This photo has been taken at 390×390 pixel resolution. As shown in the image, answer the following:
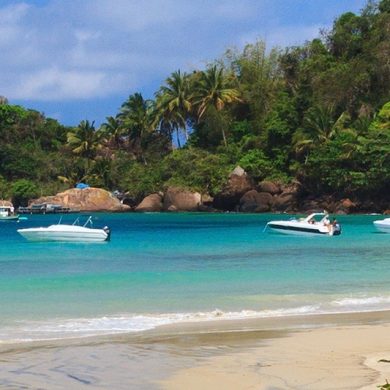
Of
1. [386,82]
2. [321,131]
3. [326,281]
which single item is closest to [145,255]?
[326,281]

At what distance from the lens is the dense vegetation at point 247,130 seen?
65875 millimetres

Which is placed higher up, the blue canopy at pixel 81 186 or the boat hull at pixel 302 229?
the blue canopy at pixel 81 186

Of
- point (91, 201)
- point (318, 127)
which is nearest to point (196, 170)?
point (91, 201)

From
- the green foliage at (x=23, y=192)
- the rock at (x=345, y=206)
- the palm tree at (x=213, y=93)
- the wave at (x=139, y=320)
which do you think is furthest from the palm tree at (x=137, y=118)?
the wave at (x=139, y=320)

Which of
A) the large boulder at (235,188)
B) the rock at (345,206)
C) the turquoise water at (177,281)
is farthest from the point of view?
the large boulder at (235,188)

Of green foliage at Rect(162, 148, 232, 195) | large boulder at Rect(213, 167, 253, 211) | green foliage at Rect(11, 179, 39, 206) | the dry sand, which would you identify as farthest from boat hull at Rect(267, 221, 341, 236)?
green foliage at Rect(11, 179, 39, 206)

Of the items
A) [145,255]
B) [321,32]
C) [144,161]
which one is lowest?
[145,255]

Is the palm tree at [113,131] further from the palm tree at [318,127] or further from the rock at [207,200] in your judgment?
the palm tree at [318,127]

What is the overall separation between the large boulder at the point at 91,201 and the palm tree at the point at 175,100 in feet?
34.6

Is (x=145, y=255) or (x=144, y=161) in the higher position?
(x=144, y=161)

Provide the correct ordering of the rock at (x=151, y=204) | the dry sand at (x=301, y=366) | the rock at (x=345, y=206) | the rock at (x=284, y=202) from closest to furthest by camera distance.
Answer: the dry sand at (x=301, y=366)
the rock at (x=345, y=206)
the rock at (x=284, y=202)
the rock at (x=151, y=204)

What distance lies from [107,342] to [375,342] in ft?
13.3

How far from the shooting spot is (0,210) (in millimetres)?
67938

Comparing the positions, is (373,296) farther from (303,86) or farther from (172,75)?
(172,75)
